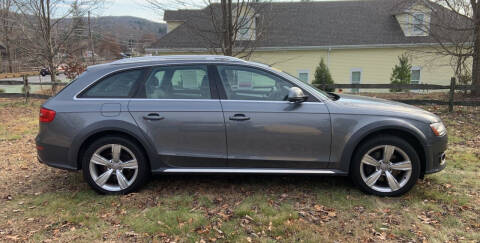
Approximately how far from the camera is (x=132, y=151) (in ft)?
12.6

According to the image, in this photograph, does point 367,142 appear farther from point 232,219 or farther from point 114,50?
point 114,50

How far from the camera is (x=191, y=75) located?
391cm

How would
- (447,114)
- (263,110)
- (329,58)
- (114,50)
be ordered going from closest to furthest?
(263,110) → (447,114) → (329,58) → (114,50)

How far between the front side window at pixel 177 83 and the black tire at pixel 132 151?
58 cm

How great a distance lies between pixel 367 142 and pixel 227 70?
1.82 m

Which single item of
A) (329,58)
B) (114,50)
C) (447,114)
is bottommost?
(447,114)

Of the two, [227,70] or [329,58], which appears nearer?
[227,70]

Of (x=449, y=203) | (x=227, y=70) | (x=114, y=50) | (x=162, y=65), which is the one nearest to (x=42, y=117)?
(x=162, y=65)

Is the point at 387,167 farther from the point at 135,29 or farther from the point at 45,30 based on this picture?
the point at 135,29

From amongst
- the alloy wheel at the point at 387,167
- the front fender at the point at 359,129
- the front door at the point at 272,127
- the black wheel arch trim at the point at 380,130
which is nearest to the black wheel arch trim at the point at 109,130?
the front door at the point at 272,127

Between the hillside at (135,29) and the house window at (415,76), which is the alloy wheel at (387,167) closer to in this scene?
the house window at (415,76)

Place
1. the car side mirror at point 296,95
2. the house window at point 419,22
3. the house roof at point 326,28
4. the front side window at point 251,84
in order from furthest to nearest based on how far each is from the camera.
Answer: the house roof at point 326,28
the house window at point 419,22
the front side window at point 251,84
the car side mirror at point 296,95

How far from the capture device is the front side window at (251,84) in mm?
3816

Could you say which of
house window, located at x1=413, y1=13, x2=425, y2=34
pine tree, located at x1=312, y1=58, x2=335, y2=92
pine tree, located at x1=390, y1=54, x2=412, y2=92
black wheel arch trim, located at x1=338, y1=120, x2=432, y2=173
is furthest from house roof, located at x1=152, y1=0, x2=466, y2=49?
black wheel arch trim, located at x1=338, y1=120, x2=432, y2=173
